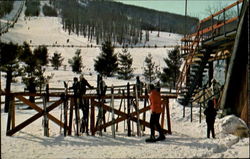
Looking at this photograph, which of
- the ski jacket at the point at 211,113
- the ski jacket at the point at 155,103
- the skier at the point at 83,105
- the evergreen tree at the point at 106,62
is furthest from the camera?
the evergreen tree at the point at 106,62

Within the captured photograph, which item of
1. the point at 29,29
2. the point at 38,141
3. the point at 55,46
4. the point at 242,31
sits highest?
the point at 29,29

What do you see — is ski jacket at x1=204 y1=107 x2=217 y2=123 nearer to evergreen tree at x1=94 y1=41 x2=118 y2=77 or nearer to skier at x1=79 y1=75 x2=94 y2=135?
skier at x1=79 y1=75 x2=94 y2=135

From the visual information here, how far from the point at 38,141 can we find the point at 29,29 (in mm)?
99908

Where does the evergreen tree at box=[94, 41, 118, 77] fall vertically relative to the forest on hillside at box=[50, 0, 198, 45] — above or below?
below

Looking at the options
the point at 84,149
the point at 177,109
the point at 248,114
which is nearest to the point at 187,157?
the point at 84,149

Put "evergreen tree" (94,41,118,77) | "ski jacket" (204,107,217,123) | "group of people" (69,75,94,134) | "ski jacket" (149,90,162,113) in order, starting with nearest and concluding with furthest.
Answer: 1. "ski jacket" (149,90,162,113)
2. "ski jacket" (204,107,217,123)
3. "group of people" (69,75,94,134)
4. "evergreen tree" (94,41,118,77)

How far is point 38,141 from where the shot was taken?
8.03m

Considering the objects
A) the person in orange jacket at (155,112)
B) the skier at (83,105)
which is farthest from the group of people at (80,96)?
the person in orange jacket at (155,112)

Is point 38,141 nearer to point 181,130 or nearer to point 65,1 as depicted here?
point 181,130

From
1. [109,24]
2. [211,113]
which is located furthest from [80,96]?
[109,24]

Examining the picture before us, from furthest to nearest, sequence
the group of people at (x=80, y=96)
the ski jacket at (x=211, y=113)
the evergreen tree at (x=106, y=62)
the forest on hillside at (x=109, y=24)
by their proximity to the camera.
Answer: the forest on hillside at (x=109, y=24) < the evergreen tree at (x=106, y=62) < the group of people at (x=80, y=96) < the ski jacket at (x=211, y=113)

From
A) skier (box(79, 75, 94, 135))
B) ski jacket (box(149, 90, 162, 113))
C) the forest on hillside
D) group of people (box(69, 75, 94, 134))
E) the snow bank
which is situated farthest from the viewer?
the forest on hillside

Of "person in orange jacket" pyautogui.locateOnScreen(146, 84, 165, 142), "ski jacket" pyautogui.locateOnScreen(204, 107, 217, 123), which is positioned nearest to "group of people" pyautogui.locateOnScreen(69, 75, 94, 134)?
"person in orange jacket" pyautogui.locateOnScreen(146, 84, 165, 142)

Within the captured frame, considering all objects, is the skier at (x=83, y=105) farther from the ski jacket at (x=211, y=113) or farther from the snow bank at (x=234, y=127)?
the snow bank at (x=234, y=127)
